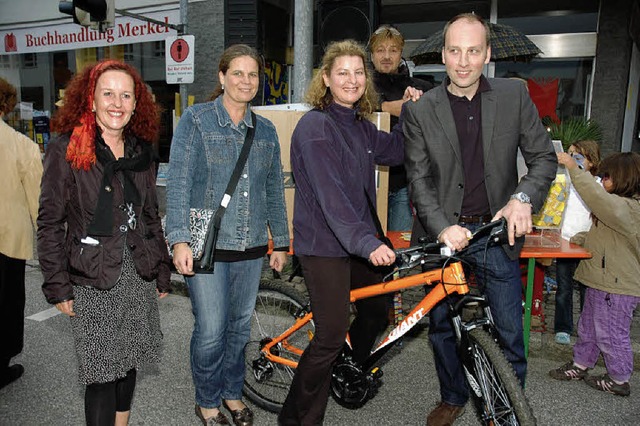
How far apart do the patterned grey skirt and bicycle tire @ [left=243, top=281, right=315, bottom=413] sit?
92cm

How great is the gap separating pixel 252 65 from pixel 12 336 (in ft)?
8.47

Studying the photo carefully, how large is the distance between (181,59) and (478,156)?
5827 mm

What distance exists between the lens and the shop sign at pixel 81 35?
1080 cm

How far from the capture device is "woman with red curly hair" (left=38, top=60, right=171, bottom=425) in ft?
7.77

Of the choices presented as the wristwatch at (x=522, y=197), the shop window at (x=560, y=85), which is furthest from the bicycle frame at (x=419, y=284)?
the shop window at (x=560, y=85)

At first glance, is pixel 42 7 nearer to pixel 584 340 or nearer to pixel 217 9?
pixel 217 9

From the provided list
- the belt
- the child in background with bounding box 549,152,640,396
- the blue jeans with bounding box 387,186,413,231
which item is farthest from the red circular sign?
the belt

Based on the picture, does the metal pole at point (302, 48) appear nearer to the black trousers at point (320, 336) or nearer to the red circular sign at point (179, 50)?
the red circular sign at point (179, 50)

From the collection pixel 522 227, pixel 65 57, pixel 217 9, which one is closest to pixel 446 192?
pixel 522 227

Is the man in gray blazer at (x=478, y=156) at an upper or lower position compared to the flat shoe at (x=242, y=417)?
upper

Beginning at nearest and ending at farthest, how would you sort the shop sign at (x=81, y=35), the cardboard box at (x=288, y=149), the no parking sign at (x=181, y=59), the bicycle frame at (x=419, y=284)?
1. the bicycle frame at (x=419, y=284)
2. the cardboard box at (x=288, y=149)
3. the no parking sign at (x=181, y=59)
4. the shop sign at (x=81, y=35)

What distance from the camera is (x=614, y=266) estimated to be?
11.7 feet

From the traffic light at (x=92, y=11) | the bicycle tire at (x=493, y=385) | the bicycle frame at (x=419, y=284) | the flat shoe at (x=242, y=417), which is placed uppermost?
the traffic light at (x=92, y=11)

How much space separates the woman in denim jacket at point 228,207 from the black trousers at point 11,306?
5.23 feet
